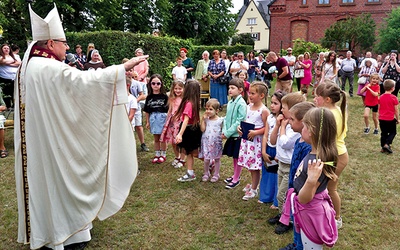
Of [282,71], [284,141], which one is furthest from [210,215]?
[282,71]

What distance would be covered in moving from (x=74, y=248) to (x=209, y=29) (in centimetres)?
3413

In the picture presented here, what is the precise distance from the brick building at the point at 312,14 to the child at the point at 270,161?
3346cm

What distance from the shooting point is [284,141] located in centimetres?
374

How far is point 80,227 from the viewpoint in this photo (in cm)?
331

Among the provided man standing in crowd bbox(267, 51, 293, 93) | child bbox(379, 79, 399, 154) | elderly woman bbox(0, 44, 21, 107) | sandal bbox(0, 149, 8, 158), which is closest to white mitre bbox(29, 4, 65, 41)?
sandal bbox(0, 149, 8, 158)

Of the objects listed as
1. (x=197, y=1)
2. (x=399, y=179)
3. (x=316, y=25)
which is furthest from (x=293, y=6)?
(x=399, y=179)

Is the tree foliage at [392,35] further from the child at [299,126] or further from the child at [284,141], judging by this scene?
the child at [299,126]

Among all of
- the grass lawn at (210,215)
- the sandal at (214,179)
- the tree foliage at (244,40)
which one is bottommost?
the grass lawn at (210,215)

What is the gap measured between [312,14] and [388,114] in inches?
1267

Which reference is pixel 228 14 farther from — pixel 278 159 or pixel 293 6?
pixel 278 159

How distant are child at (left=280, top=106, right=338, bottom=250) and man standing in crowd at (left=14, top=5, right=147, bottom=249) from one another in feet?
5.21

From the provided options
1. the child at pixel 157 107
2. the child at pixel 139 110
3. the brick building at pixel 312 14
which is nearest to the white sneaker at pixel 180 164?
the child at pixel 157 107

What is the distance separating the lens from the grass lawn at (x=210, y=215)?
3703 millimetres

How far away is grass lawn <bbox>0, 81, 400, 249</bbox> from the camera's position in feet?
12.1
